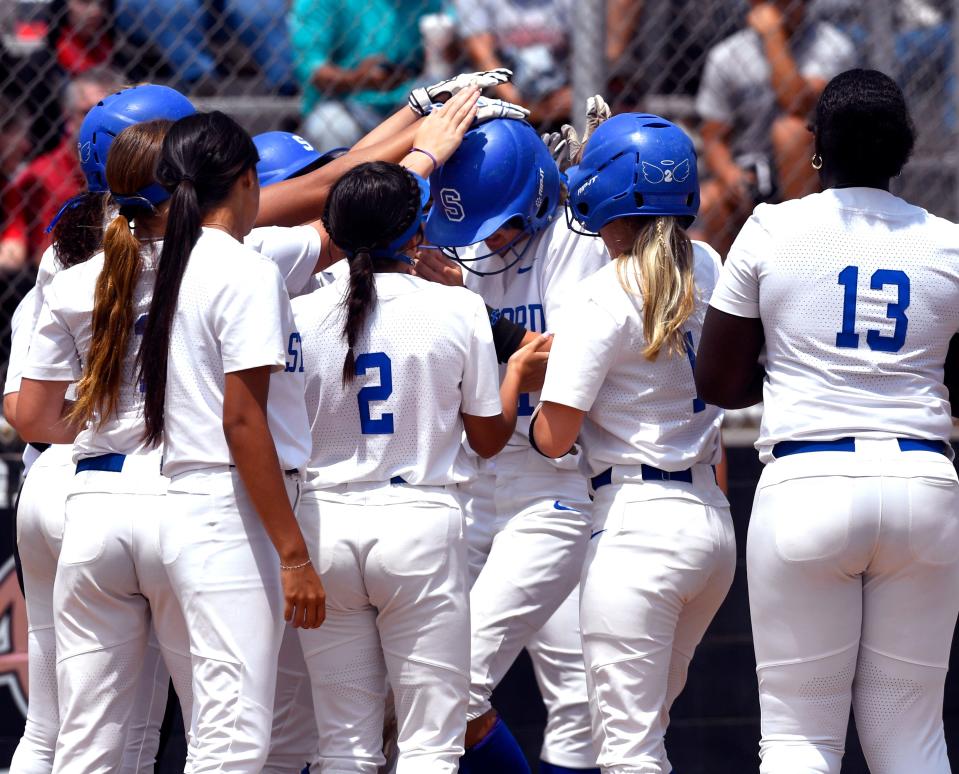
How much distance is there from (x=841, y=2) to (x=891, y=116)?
320 centimetres

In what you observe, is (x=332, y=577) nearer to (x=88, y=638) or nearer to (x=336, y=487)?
(x=336, y=487)

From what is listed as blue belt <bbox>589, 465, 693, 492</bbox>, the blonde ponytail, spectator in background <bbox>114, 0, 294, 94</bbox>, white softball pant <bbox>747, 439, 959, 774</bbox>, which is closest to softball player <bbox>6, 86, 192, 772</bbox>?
the blonde ponytail

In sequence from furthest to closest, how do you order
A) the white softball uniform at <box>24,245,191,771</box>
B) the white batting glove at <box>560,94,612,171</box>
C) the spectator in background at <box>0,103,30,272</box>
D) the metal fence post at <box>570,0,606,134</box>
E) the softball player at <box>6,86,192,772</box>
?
the spectator in background at <box>0,103,30,272</box>, the metal fence post at <box>570,0,606,134</box>, the white batting glove at <box>560,94,612,171</box>, the softball player at <box>6,86,192,772</box>, the white softball uniform at <box>24,245,191,771</box>

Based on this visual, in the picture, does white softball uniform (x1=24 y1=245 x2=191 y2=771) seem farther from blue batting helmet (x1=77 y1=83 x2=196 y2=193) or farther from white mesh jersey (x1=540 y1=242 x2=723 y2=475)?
white mesh jersey (x1=540 y1=242 x2=723 y2=475)

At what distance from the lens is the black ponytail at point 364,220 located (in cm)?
313

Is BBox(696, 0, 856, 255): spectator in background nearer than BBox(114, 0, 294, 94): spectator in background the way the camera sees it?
No

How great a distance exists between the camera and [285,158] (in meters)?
4.02

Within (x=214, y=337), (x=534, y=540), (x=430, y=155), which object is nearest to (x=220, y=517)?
(x=214, y=337)

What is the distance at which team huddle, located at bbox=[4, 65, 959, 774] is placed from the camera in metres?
2.87

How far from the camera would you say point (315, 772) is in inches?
130

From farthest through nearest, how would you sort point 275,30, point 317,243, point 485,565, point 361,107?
point 275,30
point 361,107
point 485,565
point 317,243

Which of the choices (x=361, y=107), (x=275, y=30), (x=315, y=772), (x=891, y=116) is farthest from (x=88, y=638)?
(x=275, y=30)

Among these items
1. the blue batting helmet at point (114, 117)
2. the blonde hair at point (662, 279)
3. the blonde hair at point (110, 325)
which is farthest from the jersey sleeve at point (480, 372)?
the blue batting helmet at point (114, 117)

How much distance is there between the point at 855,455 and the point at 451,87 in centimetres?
165
